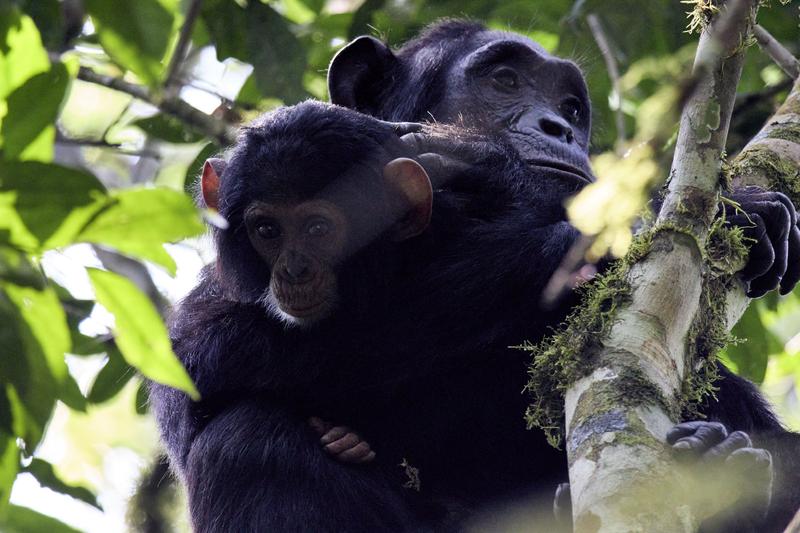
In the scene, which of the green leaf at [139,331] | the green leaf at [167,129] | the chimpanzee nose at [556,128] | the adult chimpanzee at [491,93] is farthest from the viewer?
the green leaf at [167,129]

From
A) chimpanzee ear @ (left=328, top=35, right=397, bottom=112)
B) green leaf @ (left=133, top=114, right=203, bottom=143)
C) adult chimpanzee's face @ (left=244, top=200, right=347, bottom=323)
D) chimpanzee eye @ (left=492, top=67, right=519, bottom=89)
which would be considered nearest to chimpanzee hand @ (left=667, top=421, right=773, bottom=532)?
adult chimpanzee's face @ (left=244, top=200, right=347, bottom=323)

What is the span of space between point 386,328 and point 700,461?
1769 mm

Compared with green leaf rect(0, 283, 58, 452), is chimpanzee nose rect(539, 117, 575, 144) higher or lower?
higher

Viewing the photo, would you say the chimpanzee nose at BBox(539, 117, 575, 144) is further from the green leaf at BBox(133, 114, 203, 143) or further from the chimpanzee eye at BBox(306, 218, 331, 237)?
the green leaf at BBox(133, 114, 203, 143)

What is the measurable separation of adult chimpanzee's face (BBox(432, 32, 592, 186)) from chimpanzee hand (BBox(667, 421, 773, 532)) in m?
2.31

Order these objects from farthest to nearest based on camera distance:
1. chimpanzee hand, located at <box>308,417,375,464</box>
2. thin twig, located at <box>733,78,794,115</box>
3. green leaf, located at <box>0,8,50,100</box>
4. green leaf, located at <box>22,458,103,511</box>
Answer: thin twig, located at <box>733,78,794,115</box>
green leaf, located at <box>22,458,103,511</box>
chimpanzee hand, located at <box>308,417,375,464</box>
green leaf, located at <box>0,8,50,100</box>

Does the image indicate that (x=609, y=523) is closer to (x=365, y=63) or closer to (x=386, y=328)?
(x=386, y=328)

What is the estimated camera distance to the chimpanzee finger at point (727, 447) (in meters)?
3.44

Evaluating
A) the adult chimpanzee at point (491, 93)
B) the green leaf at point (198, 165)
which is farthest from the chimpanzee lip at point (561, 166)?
the green leaf at point (198, 165)

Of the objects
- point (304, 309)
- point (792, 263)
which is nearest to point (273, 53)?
point (304, 309)

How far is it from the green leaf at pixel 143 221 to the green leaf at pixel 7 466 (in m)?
1.07

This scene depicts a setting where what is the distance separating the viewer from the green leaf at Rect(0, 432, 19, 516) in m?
3.82

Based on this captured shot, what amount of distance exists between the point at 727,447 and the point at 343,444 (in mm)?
1813

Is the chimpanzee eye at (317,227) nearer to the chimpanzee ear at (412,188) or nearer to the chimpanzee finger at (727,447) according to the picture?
the chimpanzee ear at (412,188)
